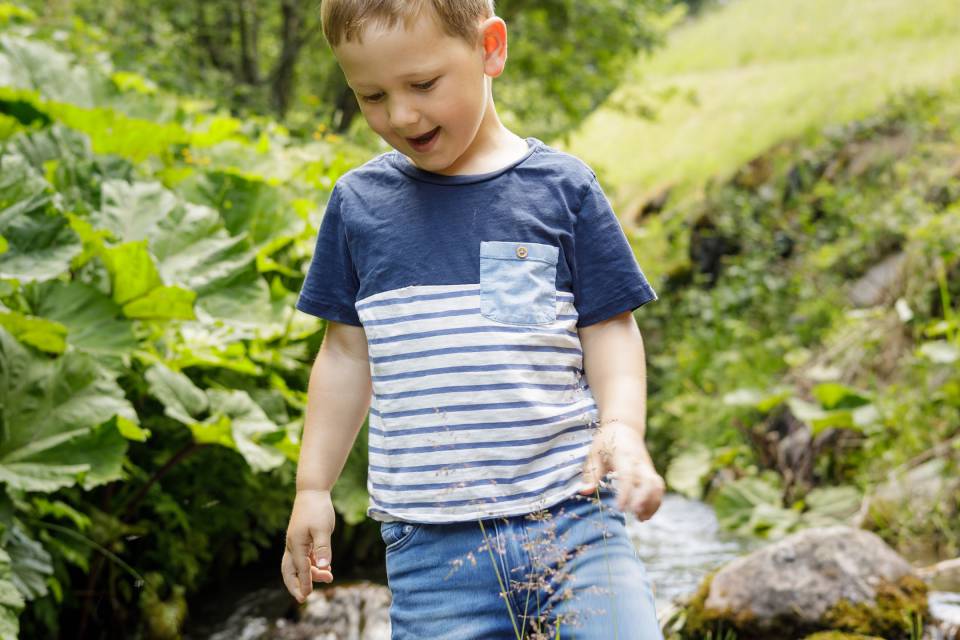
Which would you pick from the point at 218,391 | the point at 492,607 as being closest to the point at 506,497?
the point at 492,607

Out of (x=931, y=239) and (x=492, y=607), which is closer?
(x=492, y=607)

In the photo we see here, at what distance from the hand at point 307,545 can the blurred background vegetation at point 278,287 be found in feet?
2.29

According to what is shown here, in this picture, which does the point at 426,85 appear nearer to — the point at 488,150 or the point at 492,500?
the point at 488,150

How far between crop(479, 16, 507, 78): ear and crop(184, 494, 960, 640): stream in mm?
2162

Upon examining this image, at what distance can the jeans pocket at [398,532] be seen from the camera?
1630mm

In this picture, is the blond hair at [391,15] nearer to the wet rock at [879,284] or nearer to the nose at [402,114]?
the nose at [402,114]

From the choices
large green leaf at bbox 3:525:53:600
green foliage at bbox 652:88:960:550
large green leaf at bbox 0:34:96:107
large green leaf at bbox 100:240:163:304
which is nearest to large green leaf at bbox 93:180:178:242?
large green leaf at bbox 100:240:163:304

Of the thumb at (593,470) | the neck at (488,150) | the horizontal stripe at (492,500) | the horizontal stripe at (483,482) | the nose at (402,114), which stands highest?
the nose at (402,114)

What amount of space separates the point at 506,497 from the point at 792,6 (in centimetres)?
2081

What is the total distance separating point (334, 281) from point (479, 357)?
319 millimetres

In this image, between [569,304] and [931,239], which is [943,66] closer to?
[931,239]

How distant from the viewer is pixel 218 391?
9.55ft

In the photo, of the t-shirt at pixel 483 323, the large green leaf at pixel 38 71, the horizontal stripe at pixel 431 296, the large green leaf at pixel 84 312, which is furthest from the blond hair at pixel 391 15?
the large green leaf at pixel 38 71

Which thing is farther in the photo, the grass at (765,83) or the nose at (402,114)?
the grass at (765,83)
